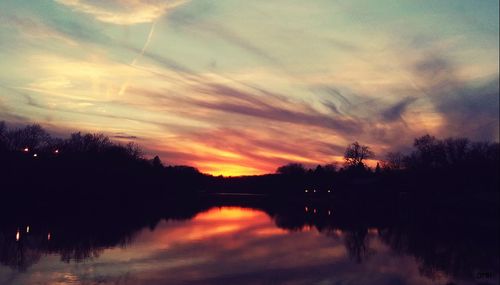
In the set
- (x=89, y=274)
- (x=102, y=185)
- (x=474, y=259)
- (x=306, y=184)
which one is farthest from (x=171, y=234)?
(x=306, y=184)

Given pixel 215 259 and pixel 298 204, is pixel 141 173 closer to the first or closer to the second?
pixel 298 204

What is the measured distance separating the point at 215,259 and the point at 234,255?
7.29 feet

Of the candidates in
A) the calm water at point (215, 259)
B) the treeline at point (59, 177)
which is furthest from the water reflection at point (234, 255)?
the treeline at point (59, 177)

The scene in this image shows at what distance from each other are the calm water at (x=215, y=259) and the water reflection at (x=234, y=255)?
0.15 ft

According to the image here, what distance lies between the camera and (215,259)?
23750 mm

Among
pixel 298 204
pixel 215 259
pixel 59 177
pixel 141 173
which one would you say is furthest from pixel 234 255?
pixel 141 173

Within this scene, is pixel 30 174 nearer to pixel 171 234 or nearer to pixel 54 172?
pixel 54 172

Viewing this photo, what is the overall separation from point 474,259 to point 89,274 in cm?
1945

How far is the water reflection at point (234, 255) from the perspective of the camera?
62.3 feet

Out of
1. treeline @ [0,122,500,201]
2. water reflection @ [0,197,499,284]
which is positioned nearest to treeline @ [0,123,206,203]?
treeline @ [0,122,500,201]

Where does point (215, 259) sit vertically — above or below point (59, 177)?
below

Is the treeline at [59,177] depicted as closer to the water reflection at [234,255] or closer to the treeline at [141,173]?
the treeline at [141,173]

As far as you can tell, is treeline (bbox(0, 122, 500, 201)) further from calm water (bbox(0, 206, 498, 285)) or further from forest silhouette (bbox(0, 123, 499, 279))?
calm water (bbox(0, 206, 498, 285))

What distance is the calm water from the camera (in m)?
18.7
